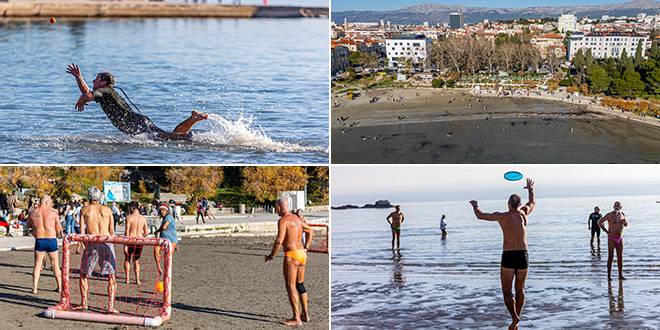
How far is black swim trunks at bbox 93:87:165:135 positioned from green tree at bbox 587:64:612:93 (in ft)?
16.4

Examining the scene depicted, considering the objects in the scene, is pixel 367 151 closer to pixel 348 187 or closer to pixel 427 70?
pixel 348 187

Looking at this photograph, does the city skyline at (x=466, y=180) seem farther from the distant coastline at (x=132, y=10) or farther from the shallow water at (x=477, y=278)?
the distant coastline at (x=132, y=10)

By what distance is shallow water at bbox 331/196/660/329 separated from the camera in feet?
21.6

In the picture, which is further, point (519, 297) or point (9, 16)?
point (9, 16)

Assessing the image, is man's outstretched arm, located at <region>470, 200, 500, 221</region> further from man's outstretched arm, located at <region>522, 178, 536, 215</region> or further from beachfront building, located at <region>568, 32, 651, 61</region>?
beachfront building, located at <region>568, 32, 651, 61</region>

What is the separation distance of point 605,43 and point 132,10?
8198mm

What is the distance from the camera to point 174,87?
472 inches

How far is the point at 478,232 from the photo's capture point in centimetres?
1205

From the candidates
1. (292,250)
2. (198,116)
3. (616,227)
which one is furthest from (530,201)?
(198,116)

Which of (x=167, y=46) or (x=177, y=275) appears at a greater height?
(x=167, y=46)

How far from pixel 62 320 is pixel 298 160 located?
4076mm

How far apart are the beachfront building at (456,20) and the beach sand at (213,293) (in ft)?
9.62

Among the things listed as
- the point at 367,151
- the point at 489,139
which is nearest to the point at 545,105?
the point at 489,139

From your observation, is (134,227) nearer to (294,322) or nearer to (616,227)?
(294,322)
